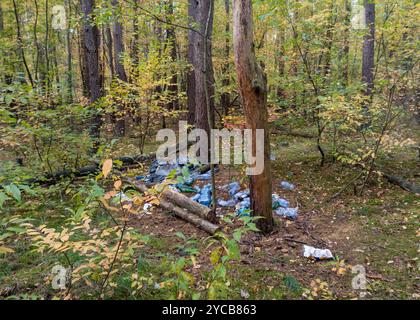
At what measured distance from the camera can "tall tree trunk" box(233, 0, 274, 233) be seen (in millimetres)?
3850

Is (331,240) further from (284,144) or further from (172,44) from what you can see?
(172,44)

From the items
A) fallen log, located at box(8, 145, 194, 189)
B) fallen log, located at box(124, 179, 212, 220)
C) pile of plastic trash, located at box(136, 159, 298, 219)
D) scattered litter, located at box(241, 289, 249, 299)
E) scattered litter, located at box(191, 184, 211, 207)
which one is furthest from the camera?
fallen log, located at box(8, 145, 194, 189)

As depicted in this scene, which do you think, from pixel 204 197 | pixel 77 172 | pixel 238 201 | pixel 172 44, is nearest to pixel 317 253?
pixel 238 201

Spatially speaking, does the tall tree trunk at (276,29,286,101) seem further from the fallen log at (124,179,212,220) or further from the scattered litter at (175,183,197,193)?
the fallen log at (124,179,212,220)

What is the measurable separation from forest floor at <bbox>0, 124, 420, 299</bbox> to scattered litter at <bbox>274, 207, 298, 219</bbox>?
11 cm

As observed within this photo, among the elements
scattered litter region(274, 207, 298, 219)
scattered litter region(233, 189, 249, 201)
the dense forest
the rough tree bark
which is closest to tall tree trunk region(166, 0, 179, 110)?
the dense forest

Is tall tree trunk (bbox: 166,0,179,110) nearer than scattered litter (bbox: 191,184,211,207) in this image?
No

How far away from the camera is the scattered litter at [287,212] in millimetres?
4968

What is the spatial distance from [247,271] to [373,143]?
151 inches

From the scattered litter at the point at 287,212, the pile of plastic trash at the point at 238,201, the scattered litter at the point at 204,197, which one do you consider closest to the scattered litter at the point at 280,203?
the pile of plastic trash at the point at 238,201

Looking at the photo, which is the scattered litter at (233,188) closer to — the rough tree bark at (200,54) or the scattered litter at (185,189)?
the scattered litter at (185,189)
